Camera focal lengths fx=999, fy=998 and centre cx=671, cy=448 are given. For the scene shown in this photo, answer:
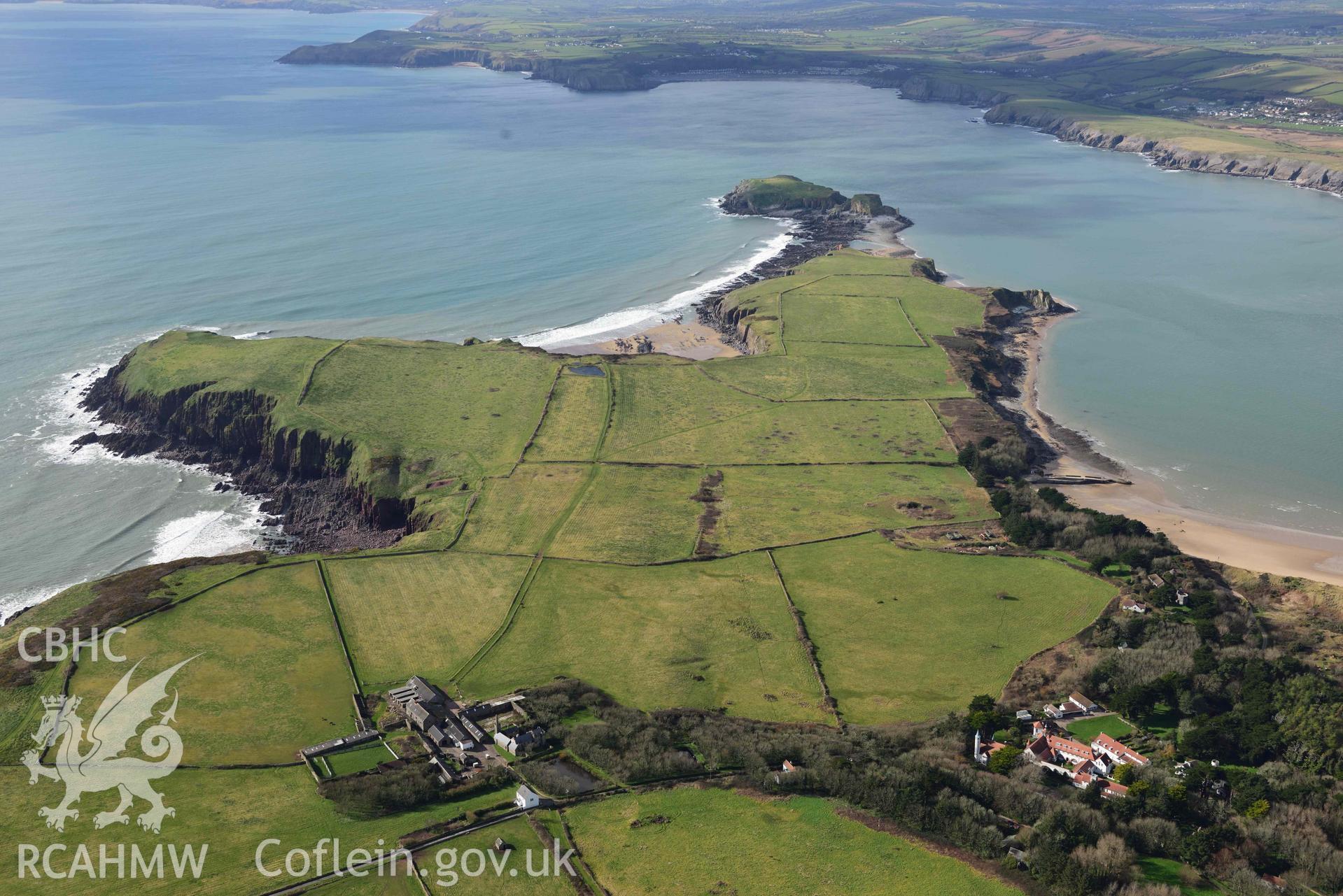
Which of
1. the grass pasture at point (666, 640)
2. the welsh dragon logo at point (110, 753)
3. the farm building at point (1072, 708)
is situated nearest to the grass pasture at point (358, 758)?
the grass pasture at point (666, 640)

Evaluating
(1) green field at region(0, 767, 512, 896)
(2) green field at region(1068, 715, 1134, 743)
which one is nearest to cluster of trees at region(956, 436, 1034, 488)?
(2) green field at region(1068, 715, 1134, 743)

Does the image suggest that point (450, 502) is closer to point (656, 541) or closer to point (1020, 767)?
point (656, 541)

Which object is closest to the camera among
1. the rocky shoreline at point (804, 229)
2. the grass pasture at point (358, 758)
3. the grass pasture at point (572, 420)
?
the grass pasture at point (358, 758)

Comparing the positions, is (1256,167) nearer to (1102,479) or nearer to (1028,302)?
(1028,302)

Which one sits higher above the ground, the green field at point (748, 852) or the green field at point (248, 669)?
the green field at point (248, 669)

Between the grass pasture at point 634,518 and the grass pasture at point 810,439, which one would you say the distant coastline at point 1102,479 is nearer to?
the grass pasture at point 810,439
